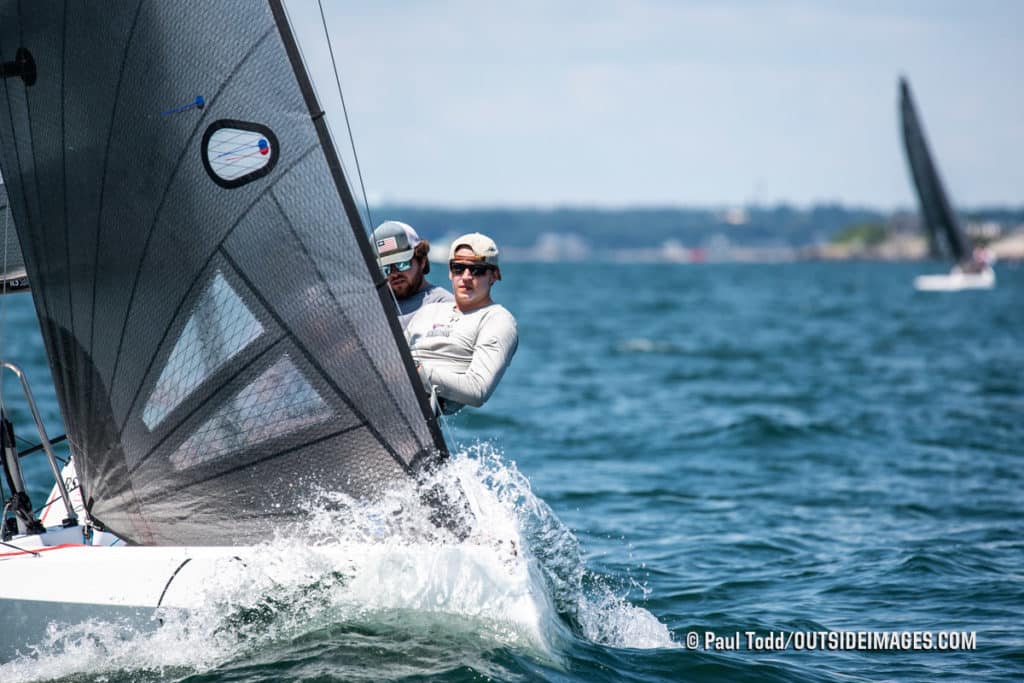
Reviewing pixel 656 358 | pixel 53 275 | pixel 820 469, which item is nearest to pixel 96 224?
pixel 53 275

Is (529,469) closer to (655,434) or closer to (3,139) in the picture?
(655,434)

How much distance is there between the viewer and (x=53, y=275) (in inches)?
181

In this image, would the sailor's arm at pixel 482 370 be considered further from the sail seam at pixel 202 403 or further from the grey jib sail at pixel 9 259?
the grey jib sail at pixel 9 259

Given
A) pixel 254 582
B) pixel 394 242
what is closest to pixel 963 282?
pixel 394 242

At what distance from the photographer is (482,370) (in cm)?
438

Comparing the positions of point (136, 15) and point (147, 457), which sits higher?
point (136, 15)

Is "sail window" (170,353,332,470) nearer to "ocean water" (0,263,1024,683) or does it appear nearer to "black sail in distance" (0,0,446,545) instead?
"black sail in distance" (0,0,446,545)

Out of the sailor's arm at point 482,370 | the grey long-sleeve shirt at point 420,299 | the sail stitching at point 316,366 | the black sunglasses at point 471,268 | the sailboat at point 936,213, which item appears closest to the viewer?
the sail stitching at point 316,366

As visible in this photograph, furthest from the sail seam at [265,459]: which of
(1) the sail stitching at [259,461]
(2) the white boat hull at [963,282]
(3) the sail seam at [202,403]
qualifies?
(2) the white boat hull at [963,282]

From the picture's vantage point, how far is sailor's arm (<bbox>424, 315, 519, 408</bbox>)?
14.3 ft

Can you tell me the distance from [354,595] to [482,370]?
35.2 inches

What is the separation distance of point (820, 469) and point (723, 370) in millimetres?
8422

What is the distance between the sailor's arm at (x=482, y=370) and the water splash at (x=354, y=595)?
0.24 meters

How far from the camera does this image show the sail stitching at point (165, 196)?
12.9ft
